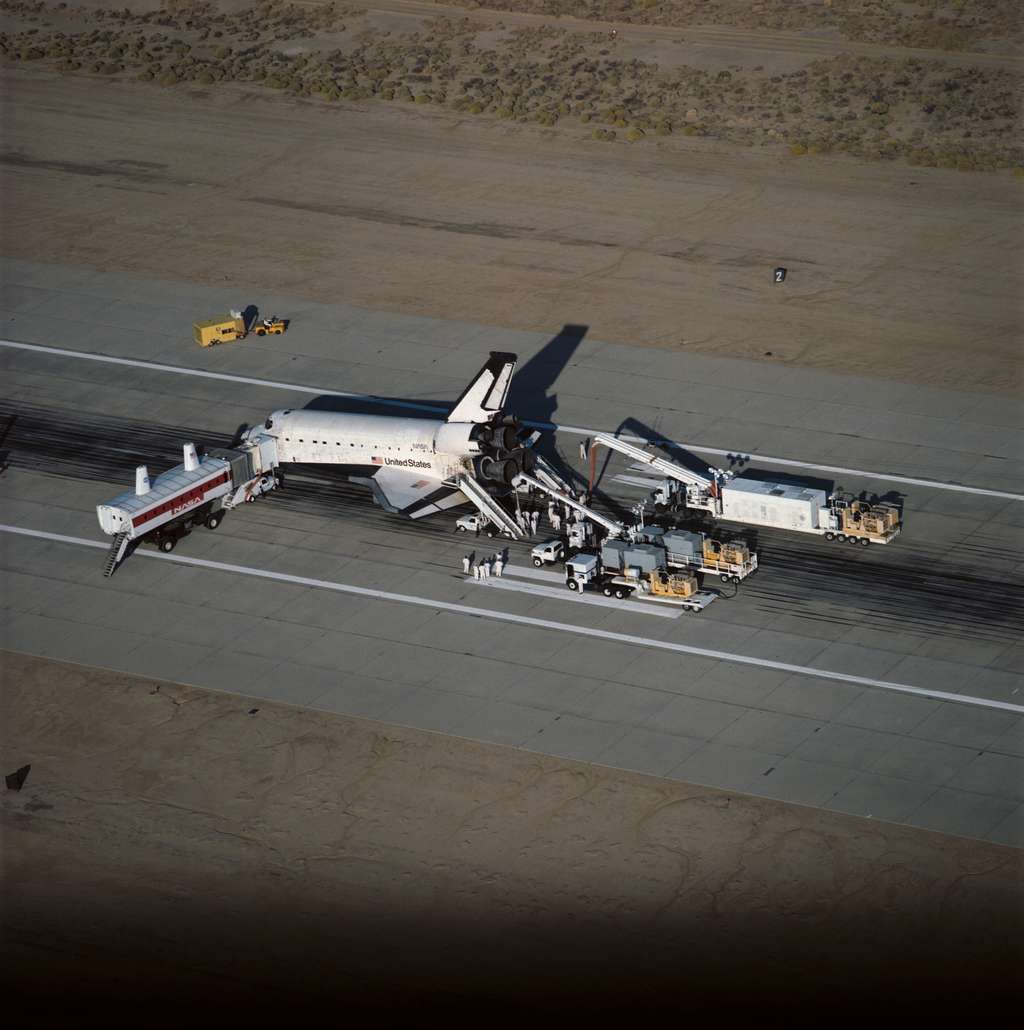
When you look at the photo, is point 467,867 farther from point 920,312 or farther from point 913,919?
point 920,312

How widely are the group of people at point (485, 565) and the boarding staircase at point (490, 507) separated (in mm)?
1281

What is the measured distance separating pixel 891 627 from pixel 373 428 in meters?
25.7

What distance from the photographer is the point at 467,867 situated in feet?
194

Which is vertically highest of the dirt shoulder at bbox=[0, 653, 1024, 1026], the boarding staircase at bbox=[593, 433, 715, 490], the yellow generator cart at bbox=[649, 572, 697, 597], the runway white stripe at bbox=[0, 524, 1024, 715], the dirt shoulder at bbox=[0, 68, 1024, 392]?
the dirt shoulder at bbox=[0, 68, 1024, 392]

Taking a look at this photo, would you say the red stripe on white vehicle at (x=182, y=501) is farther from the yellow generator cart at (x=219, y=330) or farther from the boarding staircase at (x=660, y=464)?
the yellow generator cart at (x=219, y=330)

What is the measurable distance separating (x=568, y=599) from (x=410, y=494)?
10.5 m

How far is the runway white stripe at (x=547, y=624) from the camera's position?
6744 centimetres

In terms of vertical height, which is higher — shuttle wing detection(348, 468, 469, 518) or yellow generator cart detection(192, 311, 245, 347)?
yellow generator cart detection(192, 311, 245, 347)

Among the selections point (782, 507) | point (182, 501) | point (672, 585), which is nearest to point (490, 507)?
point (672, 585)

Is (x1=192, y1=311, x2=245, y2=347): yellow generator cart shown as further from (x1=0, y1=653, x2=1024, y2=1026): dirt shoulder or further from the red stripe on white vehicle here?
(x1=0, y1=653, x2=1024, y2=1026): dirt shoulder

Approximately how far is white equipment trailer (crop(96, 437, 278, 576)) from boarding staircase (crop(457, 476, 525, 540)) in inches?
404

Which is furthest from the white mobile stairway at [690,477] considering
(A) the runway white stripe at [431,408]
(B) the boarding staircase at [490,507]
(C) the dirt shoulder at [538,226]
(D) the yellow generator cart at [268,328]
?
(D) the yellow generator cart at [268,328]

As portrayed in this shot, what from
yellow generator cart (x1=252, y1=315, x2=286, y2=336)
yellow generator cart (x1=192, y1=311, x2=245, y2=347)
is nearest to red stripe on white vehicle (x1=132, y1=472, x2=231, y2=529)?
yellow generator cart (x1=192, y1=311, x2=245, y2=347)

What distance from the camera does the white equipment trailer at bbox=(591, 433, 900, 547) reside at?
255 feet
